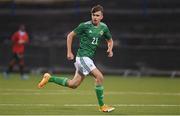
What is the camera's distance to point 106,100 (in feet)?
58.7

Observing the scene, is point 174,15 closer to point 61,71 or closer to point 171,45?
point 171,45

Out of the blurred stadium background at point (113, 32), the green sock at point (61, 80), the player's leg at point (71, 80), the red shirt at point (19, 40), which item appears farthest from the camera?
the blurred stadium background at point (113, 32)

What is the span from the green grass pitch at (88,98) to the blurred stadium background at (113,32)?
2.85 meters

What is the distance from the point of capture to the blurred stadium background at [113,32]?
28.9 metres

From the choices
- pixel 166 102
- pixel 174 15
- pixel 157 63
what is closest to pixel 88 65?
pixel 166 102

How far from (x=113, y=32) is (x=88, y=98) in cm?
1251

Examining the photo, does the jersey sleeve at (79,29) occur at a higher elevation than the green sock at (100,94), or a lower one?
higher

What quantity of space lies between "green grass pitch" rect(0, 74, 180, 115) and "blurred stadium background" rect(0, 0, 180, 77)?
285 centimetres

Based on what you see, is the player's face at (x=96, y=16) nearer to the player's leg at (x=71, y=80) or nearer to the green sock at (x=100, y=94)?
the player's leg at (x=71, y=80)

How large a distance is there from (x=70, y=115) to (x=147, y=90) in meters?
7.99

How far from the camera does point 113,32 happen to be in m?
30.7

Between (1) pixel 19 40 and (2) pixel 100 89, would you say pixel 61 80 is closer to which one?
(2) pixel 100 89

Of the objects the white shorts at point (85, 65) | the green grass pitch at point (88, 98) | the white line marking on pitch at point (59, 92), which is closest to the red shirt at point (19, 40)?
the green grass pitch at point (88, 98)

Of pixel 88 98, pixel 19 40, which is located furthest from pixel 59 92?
pixel 19 40
